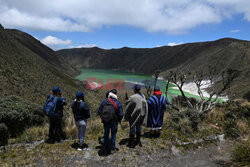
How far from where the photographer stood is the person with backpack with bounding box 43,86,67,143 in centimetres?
482

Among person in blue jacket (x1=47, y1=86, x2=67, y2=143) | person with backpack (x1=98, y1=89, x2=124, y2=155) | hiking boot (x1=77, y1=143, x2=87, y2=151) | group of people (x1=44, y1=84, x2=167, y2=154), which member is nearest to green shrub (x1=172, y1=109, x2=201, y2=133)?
group of people (x1=44, y1=84, x2=167, y2=154)

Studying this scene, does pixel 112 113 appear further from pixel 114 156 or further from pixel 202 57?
pixel 202 57

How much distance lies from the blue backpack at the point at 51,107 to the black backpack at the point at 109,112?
163 cm

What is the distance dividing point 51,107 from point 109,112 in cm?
190

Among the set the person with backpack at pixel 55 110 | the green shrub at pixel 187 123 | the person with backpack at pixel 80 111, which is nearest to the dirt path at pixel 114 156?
the person with backpack at pixel 55 110

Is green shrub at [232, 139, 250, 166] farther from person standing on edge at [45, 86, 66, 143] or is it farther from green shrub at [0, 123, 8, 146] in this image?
green shrub at [0, 123, 8, 146]

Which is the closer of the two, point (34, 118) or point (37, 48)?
point (34, 118)

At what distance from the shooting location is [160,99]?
5.39 m

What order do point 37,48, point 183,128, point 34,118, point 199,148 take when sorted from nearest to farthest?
point 199,148
point 183,128
point 34,118
point 37,48

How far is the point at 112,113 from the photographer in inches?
168

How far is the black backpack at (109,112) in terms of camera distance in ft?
13.8

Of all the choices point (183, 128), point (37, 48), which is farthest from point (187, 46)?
point (183, 128)

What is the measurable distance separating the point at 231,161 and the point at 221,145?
→ 118 centimetres

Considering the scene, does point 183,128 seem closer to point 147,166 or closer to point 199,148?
point 199,148
